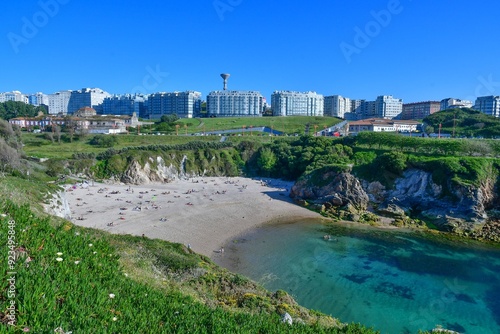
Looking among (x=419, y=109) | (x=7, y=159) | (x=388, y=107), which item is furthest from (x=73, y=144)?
(x=419, y=109)

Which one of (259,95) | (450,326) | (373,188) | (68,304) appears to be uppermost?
(259,95)

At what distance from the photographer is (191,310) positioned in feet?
24.7

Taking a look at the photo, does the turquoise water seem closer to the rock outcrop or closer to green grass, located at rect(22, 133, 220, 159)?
the rock outcrop

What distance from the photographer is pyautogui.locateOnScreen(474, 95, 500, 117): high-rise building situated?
128 m

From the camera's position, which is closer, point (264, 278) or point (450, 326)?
point (450, 326)

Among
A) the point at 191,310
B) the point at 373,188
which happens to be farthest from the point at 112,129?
the point at 191,310

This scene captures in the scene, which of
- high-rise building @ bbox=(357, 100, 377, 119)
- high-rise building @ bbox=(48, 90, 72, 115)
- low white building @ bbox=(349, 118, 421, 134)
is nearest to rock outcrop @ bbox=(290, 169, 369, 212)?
low white building @ bbox=(349, 118, 421, 134)

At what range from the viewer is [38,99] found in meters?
193

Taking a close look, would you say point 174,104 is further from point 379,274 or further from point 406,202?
point 379,274

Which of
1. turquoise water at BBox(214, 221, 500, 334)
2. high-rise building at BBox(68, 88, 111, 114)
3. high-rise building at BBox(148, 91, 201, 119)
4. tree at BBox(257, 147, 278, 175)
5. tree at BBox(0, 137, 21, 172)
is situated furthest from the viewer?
high-rise building at BBox(68, 88, 111, 114)

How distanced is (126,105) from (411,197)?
144947mm

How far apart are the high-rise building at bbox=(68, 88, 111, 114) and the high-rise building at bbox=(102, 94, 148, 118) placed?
29.8ft

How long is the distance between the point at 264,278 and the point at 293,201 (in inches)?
878

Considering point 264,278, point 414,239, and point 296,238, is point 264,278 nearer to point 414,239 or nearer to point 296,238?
point 296,238
